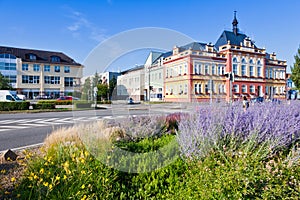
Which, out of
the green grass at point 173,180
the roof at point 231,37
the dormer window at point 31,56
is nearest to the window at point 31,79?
the dormer window at point 31,56

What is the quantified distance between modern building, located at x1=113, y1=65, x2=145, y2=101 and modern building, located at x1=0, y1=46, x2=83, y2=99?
46.0m

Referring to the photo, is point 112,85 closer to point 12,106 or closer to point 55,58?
point 12,106

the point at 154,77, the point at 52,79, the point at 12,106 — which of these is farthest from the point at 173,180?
the point at 52,79

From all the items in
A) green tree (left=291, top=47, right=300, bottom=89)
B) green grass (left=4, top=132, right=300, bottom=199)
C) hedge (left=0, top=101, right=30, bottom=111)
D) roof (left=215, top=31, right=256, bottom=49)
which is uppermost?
roof (left=215, top=31, right=256, bottom=49)

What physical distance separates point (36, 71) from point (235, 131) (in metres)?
56.5

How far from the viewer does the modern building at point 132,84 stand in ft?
15.0

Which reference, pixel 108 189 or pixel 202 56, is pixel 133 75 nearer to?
pixel 202 56

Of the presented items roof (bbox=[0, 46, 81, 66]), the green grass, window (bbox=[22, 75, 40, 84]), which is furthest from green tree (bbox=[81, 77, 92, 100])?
roof (bbox=[0, 46, 81, 66])

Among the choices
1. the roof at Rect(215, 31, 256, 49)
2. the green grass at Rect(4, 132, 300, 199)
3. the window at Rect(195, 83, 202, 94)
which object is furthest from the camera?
the roof at Rect(215, 31, 256, 49)

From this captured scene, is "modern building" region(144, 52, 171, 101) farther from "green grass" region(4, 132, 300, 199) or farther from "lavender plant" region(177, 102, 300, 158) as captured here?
"green grass" region(4, 132, 300, 199)

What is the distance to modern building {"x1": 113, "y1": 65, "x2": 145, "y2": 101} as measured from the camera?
15.0 ft

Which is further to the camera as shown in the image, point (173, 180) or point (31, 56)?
point (31, 56)

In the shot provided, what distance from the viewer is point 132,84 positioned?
4.64 meters

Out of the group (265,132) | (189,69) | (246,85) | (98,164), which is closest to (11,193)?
(98,164)
